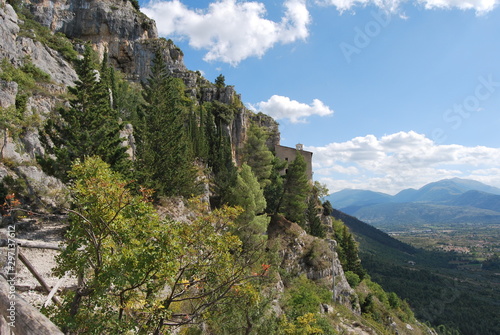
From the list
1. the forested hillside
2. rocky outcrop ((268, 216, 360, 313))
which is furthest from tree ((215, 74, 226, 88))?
rocky outcrop ((268, 216, 360, 313))

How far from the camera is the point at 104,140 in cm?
1648

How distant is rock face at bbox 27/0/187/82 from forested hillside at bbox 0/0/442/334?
253 millimetres

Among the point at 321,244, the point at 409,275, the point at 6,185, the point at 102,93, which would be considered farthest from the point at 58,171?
the point at 409,275

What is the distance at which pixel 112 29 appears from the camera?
5347 centimetres

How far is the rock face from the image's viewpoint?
51.6m

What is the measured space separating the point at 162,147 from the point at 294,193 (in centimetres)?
1855

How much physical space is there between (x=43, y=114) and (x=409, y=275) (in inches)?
4879

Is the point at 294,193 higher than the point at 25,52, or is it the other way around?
the point at 25,52

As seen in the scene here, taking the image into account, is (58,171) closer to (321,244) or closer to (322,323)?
(322,323)

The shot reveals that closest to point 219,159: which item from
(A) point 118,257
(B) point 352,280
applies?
(B) point 352,280

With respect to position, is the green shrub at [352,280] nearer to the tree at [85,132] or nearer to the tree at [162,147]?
the tree at [162,147]

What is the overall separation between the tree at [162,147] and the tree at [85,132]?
3.73 meters

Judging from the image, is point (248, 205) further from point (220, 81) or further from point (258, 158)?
point (220, 81)

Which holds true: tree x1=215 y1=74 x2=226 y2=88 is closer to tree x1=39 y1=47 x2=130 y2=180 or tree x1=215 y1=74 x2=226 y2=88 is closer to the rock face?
the rock face
